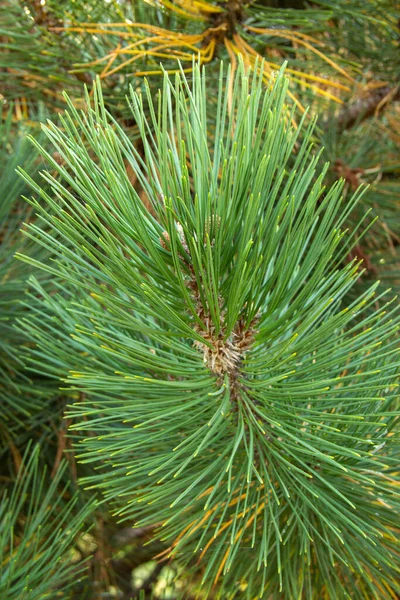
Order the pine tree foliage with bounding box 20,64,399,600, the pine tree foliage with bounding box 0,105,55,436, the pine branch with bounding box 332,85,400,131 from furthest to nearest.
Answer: the pine branch with bounding box 332,85,400,131, the pine tree foliage with bounding box 0,105,55,436, the pine tree foliage with bounding box 20,64,399,600

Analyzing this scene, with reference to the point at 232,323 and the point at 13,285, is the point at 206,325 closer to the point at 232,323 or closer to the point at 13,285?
the point at 232,323

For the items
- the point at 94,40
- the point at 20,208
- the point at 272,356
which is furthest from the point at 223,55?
the point at 272,356

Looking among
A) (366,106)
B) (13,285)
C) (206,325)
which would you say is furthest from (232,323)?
(366,106)

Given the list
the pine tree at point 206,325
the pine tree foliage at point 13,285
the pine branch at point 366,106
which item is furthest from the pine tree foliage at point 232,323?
the pine branch at point 366,106

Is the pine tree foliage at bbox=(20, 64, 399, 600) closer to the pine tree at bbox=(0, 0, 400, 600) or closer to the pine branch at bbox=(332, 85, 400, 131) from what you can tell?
the pine tree at bbox=(0, 0, 400, 600)

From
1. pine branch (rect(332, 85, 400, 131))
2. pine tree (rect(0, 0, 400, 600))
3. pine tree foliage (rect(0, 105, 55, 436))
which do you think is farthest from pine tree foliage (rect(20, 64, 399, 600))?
pine branch (rect(332, 85, 400, 131))

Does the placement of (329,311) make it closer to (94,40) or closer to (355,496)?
(355,496)

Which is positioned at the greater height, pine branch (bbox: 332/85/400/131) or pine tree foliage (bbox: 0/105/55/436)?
pine branch (bbox: 332/85/400/131)
